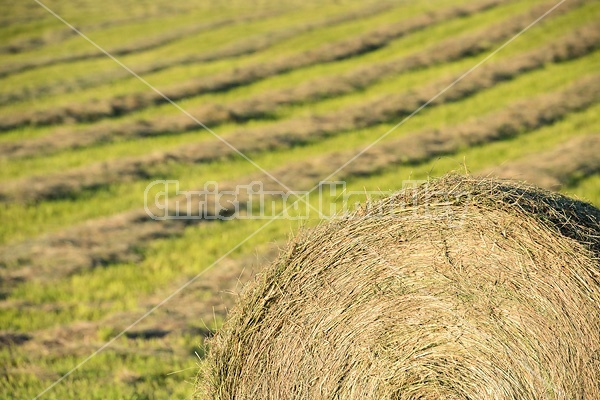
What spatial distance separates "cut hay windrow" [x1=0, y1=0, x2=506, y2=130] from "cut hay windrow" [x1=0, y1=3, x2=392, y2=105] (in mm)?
2060

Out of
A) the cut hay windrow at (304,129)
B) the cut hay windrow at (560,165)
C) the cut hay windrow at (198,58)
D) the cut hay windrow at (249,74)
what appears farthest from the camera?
the cut hay windrow at (198,58)

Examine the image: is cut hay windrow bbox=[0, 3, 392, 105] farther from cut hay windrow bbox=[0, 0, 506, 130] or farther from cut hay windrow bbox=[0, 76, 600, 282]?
cut hay windrow bbox=[0, 76, 600, 282]

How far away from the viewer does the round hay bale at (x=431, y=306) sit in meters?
4.17

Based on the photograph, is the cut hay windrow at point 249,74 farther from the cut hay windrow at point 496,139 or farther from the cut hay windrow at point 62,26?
the cut hay windrow at point 62,26

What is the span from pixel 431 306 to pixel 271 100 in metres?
14.0

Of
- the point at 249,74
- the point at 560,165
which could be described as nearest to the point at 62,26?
the point at 249,74

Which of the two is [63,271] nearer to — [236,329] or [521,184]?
[236,329]

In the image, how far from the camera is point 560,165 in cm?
1245

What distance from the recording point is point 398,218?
4.65m

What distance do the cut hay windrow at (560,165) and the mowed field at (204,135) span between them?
64mm

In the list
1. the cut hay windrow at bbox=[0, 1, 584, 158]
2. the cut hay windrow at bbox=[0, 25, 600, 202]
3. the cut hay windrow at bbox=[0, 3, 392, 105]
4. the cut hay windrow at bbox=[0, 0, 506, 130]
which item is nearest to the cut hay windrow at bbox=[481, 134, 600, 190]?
the cut hay windrow at bbox=[0, 25, 600, 202]

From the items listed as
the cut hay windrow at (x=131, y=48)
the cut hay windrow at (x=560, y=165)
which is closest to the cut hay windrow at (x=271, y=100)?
the cut hay windrow at (x=560, y=165)

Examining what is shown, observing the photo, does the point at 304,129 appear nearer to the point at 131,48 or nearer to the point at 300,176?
the point at 300,176

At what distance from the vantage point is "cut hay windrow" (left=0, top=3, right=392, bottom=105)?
18783mm
